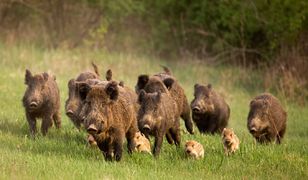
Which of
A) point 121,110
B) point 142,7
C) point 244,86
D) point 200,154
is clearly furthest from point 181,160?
point 142,7

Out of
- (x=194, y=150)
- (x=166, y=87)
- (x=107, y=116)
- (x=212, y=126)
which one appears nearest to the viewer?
(x=107, y=116)

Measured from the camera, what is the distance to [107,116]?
10.4 meters

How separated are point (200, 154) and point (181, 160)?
33 centimetres

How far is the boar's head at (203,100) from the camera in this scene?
50.3ft

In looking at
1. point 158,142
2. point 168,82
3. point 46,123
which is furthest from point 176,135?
point 46,123

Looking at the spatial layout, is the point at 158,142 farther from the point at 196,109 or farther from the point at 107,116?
the point at 196,109

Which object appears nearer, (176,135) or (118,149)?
(118,149)

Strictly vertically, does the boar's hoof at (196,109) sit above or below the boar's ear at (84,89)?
below

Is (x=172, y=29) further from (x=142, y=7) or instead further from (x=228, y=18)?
(x=228, y=18)

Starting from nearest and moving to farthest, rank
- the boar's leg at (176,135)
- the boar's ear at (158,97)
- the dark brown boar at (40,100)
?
the boar's ear at (158,97)
the boar's leg at (176,135)
the dark brown boar at (40,100)

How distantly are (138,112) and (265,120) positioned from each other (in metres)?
3.69

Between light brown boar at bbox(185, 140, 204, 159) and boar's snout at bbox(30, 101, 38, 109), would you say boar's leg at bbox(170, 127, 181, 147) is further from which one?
boar's snout at bbox(30, 101, 38, 109)

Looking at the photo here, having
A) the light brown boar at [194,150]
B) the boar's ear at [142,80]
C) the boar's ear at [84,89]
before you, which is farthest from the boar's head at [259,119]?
the boar's ear at [84,89]

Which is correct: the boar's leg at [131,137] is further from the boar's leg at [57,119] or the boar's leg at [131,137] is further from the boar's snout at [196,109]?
the boar's snout at [196,109]
